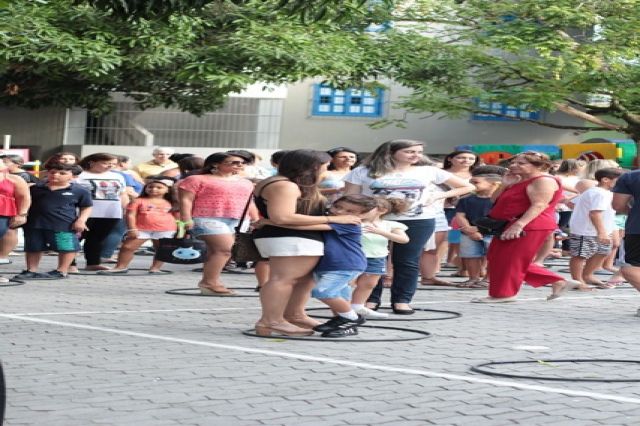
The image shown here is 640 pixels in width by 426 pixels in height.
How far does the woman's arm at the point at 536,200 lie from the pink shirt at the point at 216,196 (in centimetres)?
264

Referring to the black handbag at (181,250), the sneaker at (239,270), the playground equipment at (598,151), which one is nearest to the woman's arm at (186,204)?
the black handbag at (181,250)

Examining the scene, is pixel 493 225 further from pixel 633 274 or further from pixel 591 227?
pixel 591 227

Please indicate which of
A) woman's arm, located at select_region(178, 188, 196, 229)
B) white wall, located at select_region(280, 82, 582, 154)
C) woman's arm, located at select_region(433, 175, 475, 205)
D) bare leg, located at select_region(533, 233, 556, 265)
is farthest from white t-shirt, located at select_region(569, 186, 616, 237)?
white wall, located at select_region(280, 82, 582, 154)

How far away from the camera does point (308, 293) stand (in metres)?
11.2

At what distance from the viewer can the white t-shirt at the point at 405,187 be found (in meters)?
12.6

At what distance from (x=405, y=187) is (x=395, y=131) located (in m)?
27.0

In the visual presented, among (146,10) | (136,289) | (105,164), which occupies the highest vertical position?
(146,10)

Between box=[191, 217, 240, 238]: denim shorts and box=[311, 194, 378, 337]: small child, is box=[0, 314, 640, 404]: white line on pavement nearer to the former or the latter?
box=[311, 194, 378, 337]: small child

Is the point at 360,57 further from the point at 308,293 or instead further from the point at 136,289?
the point at 308,293

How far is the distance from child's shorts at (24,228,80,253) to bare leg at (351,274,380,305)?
16.3 feet

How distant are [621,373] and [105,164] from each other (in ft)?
31.2

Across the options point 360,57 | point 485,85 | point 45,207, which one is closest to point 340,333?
point 45,207

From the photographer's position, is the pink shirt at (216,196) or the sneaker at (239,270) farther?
the sneaker at (239,270)

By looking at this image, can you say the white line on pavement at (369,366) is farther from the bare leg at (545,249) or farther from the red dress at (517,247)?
the bare leg at (545,249)
